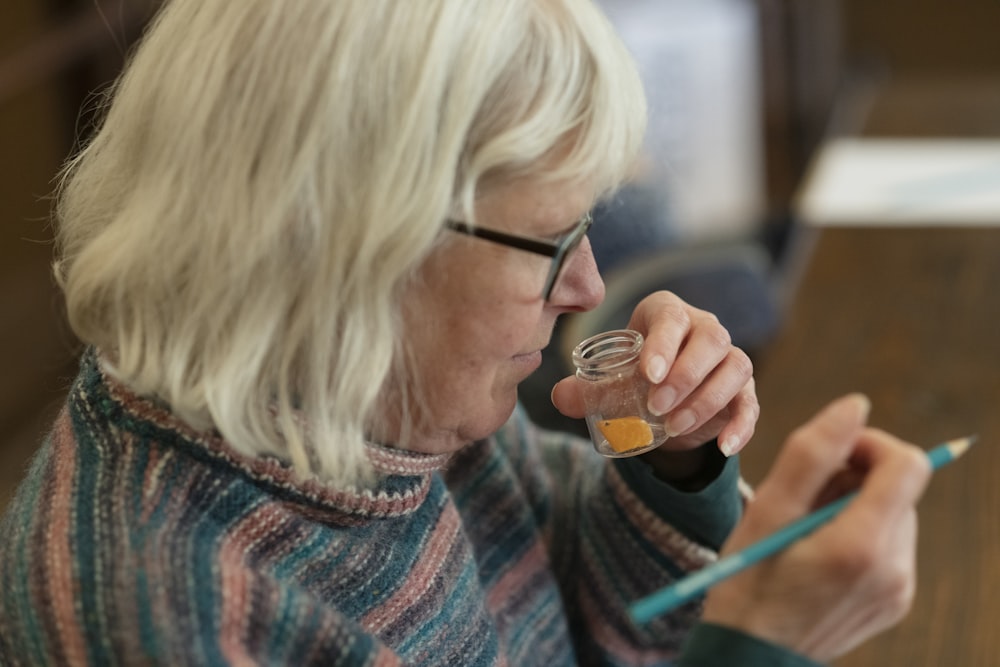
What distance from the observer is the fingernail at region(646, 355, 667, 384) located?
3.12 ft

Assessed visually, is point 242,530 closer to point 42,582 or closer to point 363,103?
point 42,582

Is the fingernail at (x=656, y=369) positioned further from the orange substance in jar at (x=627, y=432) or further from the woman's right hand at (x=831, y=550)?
the woman's right hand at (x=831, y=550)

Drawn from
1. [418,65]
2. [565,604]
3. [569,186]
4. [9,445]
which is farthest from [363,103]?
[9,445]

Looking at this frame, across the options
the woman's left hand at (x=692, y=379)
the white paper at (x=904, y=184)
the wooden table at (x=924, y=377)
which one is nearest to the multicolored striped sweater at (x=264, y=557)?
the woman's left hand at (x=692, y=379)

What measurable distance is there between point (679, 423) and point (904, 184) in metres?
1.51

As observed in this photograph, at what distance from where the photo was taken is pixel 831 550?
30.3 inches

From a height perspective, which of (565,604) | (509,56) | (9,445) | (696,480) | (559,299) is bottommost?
(9,445)

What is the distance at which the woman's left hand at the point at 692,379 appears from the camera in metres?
0.96

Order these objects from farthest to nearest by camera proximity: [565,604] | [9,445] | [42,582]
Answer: [9,445]
[565,604]
[42,582]

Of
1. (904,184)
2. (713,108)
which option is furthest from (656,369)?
(713,108)

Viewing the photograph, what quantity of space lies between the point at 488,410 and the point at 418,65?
27cm

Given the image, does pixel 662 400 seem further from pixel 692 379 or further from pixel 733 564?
pixel 733 564

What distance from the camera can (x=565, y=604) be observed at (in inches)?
48.6

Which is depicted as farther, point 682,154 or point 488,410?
point 682,154
